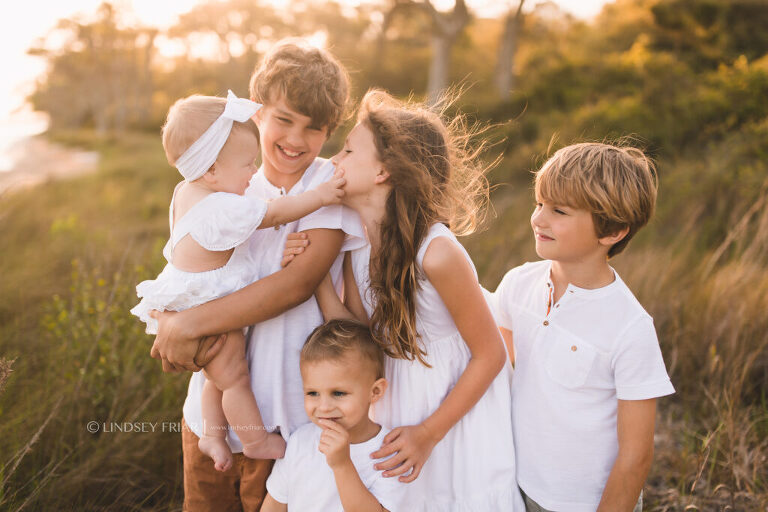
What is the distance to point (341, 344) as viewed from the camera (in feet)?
5.68

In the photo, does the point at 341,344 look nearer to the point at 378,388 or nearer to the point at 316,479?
the point at 378,388

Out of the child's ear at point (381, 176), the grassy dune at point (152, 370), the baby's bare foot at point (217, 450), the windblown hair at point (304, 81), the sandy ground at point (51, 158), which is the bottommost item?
the sandy ground at point (51, 158)

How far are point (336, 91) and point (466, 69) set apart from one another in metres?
20.8

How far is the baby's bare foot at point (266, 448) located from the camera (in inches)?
72.5

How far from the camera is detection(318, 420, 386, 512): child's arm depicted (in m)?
1.63

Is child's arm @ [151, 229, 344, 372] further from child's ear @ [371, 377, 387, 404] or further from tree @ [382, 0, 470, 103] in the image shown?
tree @ [382, 0, 470, 103]

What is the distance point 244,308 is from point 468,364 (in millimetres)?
775

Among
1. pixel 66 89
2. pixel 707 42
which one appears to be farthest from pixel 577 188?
pixel 66 89

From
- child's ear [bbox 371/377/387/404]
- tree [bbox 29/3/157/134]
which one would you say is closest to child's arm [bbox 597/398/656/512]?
child's ear [bbox 371/377/387/404]

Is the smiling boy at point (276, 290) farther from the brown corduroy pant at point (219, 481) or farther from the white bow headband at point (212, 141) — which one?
the white bow headband at point (212, 141)

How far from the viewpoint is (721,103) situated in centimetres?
909

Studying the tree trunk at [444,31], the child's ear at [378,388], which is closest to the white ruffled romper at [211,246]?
the child's ear at [378,388]

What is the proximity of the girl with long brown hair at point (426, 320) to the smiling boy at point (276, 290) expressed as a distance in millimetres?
145

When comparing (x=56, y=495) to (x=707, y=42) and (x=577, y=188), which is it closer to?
(x=577, y=188)
